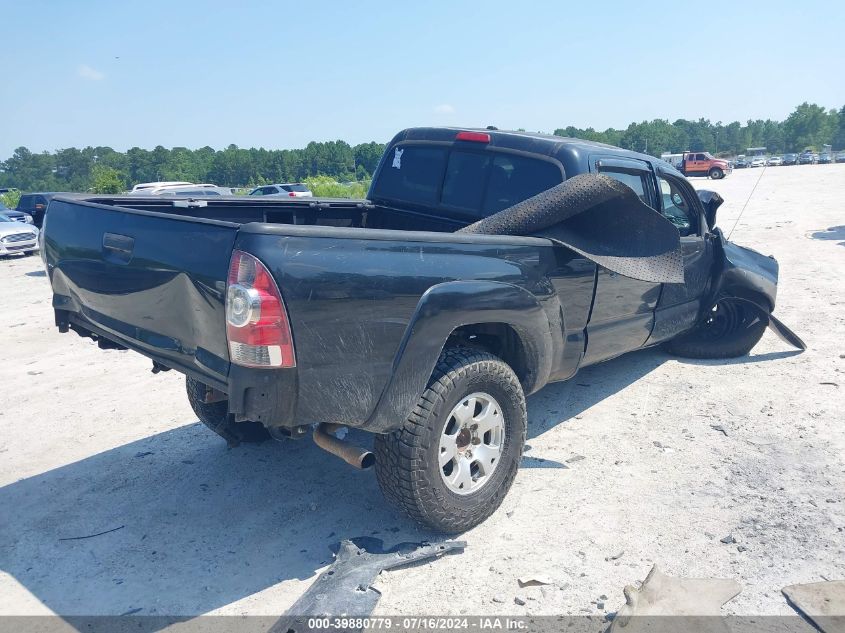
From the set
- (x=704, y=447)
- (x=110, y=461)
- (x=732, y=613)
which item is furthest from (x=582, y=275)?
(x=110, y=461)

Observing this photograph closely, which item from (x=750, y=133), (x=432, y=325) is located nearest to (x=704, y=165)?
(x=432, y=325)

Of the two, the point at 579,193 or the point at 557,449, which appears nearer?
the point at 579,193

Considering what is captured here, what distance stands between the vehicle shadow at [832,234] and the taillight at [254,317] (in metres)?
13.8

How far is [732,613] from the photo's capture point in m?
2.92

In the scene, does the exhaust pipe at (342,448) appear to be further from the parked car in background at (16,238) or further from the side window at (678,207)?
the parked car in background at (16,238)

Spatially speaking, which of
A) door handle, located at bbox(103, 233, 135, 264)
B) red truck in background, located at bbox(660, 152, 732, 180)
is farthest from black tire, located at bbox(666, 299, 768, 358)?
red truck in background, located at bbox(660, 152, 732, 180)

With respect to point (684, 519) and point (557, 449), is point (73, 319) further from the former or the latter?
point (684, 519)

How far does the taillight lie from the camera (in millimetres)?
2699

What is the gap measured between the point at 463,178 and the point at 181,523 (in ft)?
9.52

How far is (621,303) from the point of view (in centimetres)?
474

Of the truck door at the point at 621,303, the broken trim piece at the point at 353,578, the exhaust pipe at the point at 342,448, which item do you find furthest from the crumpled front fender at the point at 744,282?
the exhaust pipe at the point at 342,448

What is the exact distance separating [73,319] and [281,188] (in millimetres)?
22726

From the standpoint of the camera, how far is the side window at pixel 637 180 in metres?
4.85

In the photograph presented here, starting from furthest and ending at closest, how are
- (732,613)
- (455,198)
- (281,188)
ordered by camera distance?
1. (281,188)
2. (455,198)
3. (732,613)
